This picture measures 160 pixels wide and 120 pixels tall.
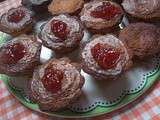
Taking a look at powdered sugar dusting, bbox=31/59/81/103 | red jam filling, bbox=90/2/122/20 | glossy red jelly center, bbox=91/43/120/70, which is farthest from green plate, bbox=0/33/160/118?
red jam filling, bbox=90/2/122/20

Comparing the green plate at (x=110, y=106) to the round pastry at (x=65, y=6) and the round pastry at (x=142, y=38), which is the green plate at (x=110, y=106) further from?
the round pastry at (x=65, y=6)

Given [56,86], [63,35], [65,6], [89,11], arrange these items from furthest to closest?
[65,6] < [89,11] < [63,35] < [56,86]

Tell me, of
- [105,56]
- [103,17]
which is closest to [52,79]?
[105,56]

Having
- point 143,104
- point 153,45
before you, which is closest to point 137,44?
point 153,45


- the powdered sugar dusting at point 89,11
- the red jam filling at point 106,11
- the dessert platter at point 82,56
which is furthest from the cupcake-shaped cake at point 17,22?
the red jam filling at point 106,11

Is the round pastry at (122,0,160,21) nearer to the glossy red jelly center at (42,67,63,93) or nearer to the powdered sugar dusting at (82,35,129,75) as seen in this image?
the powdered sugar dusting at (82,35,129,75)

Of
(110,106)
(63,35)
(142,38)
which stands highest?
(63,35)

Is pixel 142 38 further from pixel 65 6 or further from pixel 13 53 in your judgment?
pixel 13 53
